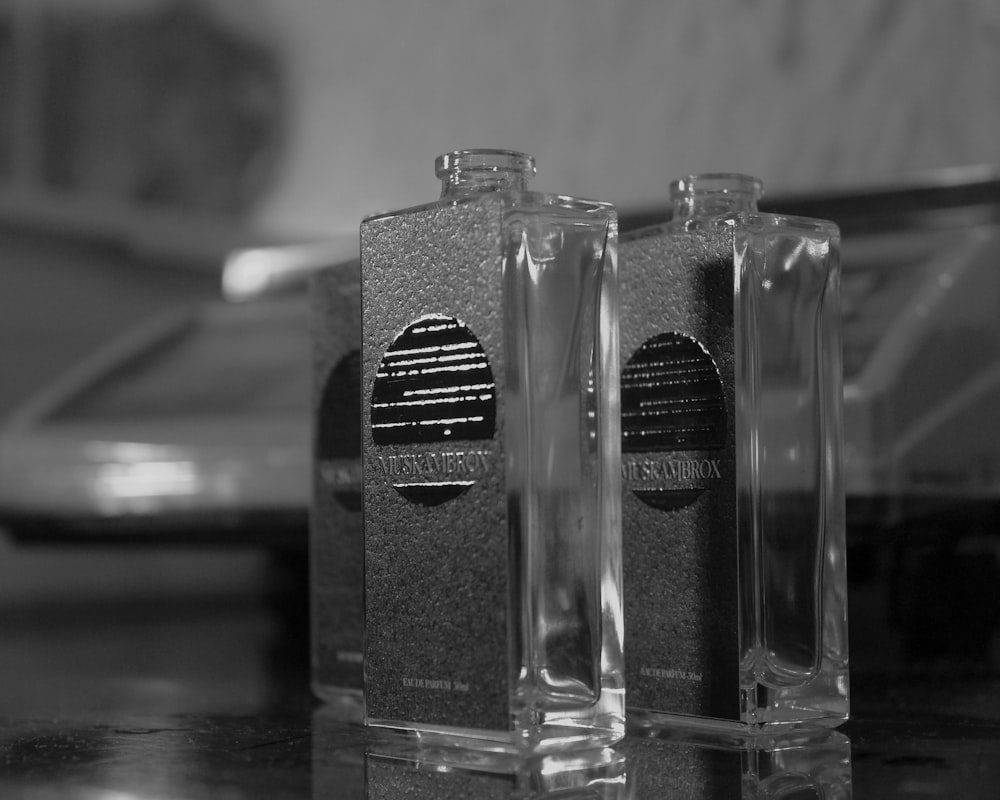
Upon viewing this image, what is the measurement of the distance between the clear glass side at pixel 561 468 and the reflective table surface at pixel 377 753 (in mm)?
24

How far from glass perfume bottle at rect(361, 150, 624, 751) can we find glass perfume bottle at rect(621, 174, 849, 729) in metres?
0.04

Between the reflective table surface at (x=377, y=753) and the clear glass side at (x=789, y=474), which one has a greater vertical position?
the clear glass side at (x=789, y=474)

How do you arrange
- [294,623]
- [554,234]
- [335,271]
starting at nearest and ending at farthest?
[554,234] < [335,271] < [294,623]

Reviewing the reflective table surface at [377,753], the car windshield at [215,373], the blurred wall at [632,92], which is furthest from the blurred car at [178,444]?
the blurred wall at [632,92]

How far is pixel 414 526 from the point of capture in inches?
17.1

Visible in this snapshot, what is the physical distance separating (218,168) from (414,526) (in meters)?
0.92

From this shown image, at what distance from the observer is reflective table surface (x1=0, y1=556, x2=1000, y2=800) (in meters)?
0.37

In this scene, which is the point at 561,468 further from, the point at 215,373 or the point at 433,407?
the point at 215,373

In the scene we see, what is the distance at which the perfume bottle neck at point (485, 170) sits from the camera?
17.4 inches

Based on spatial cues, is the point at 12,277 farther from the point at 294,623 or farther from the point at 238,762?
the point at 238,762

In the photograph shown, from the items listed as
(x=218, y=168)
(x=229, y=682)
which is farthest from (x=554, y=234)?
(x=218, y=168)

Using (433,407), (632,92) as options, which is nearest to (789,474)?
(433,407)

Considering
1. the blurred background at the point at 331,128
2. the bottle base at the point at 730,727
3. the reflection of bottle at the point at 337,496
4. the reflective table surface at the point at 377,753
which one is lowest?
the reflective table surface at the point at 377,753

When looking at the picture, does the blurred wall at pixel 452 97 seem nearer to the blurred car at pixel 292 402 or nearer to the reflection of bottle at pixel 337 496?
the blurred car at pixel 292 402
